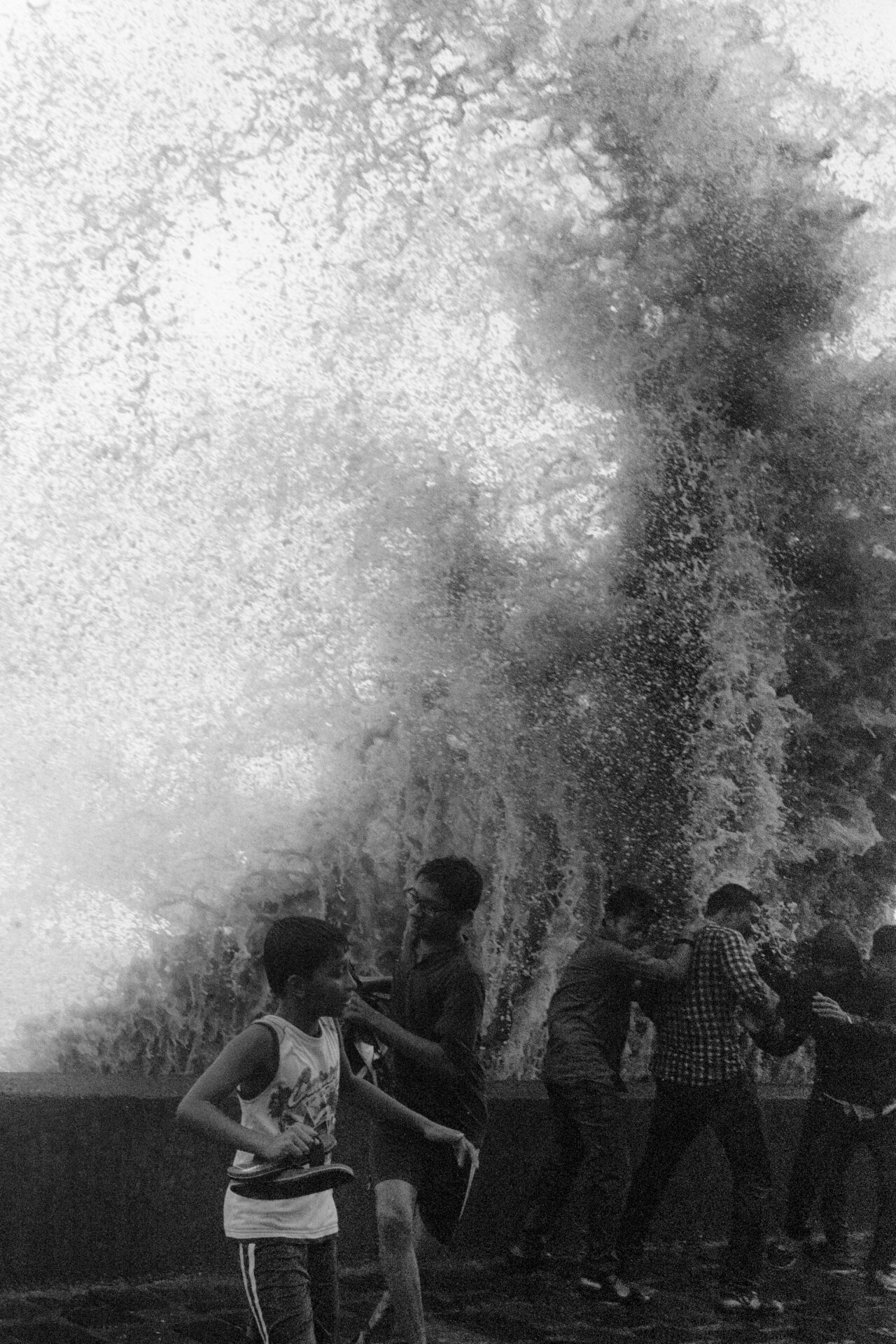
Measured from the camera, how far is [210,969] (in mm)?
7910

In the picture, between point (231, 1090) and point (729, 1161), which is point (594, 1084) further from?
point (231, 1090)

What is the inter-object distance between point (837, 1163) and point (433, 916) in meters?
2.83

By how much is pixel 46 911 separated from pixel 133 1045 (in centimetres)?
149

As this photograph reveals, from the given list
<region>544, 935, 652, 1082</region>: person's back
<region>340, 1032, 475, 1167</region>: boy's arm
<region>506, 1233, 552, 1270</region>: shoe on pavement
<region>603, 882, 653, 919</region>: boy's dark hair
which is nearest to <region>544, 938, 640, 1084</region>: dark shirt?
<region>544, 935, 652, 1082</region>: person's back

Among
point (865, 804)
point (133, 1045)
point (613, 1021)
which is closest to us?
point (613, 1021)

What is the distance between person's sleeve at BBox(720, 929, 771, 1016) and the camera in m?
4.75

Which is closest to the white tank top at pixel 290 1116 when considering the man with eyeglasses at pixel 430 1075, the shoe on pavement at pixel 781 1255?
the man with eyeglasses at pixel 430 1075

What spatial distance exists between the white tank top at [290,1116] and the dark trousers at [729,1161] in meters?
2.39

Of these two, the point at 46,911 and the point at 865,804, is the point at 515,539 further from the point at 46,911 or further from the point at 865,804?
the point at 46,911

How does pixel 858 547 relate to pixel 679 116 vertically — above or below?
below

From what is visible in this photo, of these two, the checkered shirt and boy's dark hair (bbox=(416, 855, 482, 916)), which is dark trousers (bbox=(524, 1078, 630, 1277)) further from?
boy's dark hair (bbox=(416, 855, 482, 916))

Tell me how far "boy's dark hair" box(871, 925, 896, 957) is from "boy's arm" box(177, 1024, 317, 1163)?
143 inches

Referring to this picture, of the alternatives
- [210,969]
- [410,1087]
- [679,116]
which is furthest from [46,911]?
[679,116]

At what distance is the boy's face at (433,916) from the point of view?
11.6 ft
